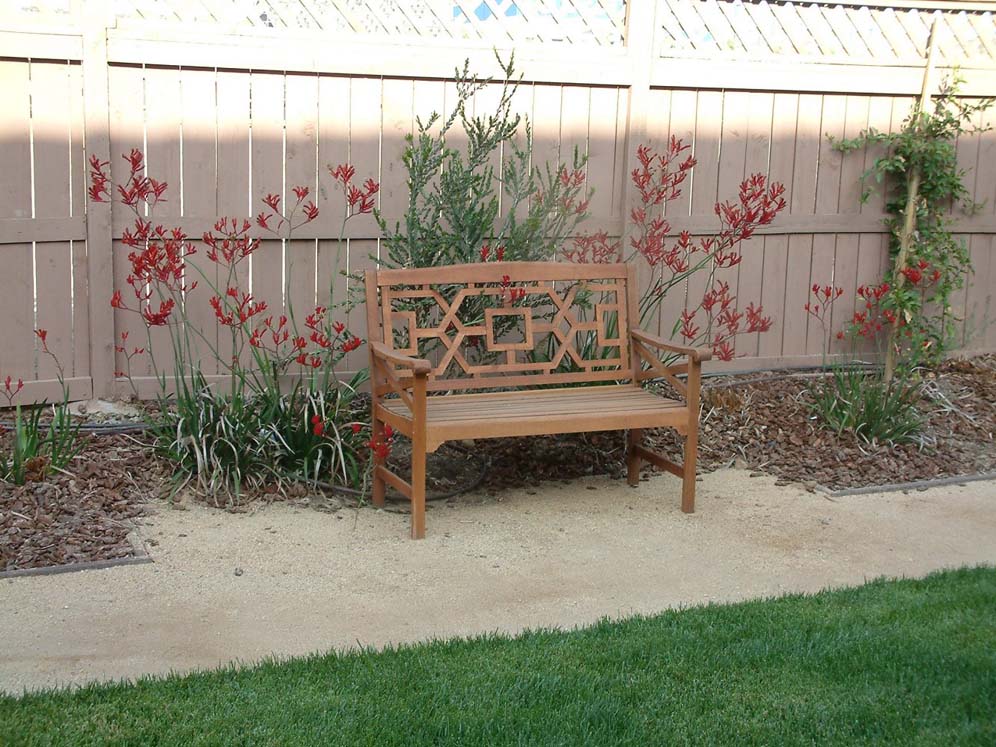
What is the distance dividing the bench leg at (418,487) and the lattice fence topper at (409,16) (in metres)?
2.36

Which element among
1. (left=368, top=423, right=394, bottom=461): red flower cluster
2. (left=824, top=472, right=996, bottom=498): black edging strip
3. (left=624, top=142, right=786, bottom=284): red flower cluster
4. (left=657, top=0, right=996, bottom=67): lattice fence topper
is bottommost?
(left=824, top=472, right=996, bottom=498): black edging strip

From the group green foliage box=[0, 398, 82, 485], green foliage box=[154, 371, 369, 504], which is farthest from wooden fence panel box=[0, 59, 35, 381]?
green foliage box=[154, 371, 369, 504]

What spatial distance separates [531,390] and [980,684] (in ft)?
8.76

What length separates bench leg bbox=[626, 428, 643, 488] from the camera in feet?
18.2

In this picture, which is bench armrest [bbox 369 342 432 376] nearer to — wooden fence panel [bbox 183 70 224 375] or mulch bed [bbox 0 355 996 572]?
mulch bed [bbox 0 355 996 572]

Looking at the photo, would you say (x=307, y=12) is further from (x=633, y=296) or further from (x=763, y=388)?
(x=763, y=388)

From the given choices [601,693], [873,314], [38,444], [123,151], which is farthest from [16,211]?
[873,314]

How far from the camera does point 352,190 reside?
17.2 feet

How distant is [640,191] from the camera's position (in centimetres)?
643

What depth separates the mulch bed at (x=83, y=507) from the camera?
170 inches

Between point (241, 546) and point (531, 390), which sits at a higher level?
point (531, 390)

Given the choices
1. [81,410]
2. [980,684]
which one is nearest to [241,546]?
[81,410]

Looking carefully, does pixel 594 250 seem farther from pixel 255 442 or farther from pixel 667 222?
pixel 255 442

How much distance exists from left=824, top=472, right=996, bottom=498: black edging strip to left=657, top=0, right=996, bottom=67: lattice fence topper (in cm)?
260
